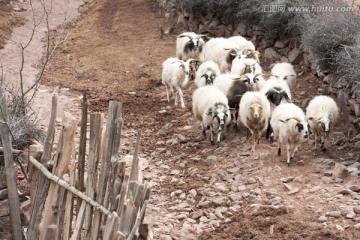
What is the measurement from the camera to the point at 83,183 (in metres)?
5.35

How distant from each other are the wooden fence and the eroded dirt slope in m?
2.21

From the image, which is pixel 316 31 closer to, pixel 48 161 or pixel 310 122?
pixel 310 122

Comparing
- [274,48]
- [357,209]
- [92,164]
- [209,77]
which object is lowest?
[357,209]

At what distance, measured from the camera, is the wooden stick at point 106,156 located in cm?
508

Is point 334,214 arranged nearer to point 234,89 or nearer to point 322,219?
point 322,219

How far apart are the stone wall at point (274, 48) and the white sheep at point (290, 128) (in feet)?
3.49

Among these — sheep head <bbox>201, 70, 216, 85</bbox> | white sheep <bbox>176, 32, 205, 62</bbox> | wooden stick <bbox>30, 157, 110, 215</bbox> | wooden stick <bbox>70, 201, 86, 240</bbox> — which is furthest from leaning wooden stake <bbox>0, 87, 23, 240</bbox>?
white sheep <bbox>176, 32, 205, 62</bbox>

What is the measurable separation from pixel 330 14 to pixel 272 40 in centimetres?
261

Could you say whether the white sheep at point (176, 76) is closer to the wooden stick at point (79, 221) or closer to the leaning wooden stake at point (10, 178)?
the leaning wooden stake at point (10, 178)

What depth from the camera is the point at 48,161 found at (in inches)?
210

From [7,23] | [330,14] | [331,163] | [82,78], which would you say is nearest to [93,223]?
[331,163]

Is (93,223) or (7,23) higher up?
(7,23)

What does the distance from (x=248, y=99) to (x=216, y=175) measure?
5.09ft

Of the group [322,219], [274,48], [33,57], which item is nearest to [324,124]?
[322,219]
